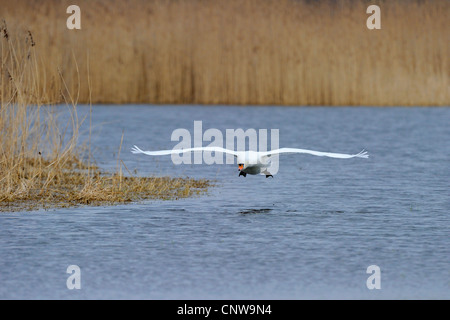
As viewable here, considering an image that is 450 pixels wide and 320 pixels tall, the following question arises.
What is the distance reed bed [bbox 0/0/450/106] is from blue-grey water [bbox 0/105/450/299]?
44.8 ft

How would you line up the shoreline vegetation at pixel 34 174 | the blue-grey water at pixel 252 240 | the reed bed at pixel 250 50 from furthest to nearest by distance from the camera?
the reed bed at pixel 250 50 → the shoreline vegetation at pixel 34 174 → the blue-grey water at pixel 252 240

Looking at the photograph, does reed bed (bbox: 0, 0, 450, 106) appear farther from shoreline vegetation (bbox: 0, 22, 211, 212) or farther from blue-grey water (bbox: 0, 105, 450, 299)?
shoreline vegetation (bbox: 0, 22, 211, 212)

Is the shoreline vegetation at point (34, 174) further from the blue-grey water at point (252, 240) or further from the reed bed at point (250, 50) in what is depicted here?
the reed bed at point (250, 50)

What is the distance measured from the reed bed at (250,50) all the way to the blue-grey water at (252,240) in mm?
13664

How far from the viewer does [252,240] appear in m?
10.2

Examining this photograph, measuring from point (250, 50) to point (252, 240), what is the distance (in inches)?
952

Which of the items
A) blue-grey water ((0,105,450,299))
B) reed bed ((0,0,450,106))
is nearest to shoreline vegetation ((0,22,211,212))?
blue-grey water ((0,105,450,299))

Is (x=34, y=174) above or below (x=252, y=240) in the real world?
above

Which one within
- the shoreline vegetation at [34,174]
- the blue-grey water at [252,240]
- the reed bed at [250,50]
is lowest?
the blue-grey water at [252,240]

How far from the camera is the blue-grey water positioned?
8133mm

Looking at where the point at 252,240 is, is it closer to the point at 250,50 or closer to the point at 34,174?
the point at 34,174

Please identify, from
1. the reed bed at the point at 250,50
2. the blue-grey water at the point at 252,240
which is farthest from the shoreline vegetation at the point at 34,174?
the reed bed at the point at 250,50

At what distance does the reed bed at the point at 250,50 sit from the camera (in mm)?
31812

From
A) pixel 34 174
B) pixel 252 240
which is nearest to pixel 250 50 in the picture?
pixel 34 174
